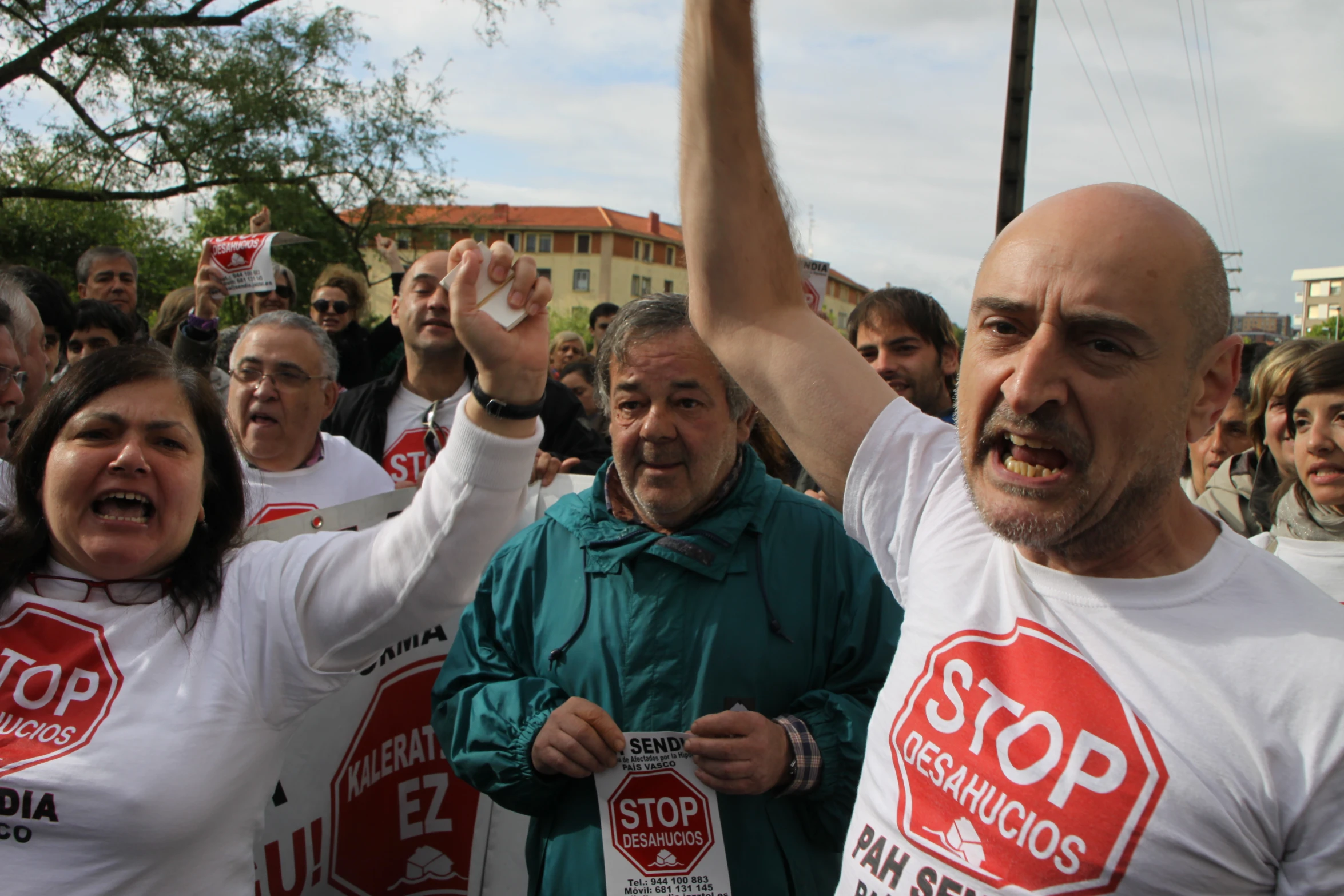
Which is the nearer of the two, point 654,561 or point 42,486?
point 42,486

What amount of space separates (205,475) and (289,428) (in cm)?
125

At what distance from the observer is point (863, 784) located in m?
1.62

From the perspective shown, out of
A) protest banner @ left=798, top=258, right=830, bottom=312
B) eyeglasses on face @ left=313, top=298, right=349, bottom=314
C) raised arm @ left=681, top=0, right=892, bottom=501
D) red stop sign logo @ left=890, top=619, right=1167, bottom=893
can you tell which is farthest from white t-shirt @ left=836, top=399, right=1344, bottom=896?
eyeglasses on face @ left=313, top=298, right=349, bottom=314

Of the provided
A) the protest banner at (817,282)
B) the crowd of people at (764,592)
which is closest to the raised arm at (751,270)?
the crowd of people at (764,592)

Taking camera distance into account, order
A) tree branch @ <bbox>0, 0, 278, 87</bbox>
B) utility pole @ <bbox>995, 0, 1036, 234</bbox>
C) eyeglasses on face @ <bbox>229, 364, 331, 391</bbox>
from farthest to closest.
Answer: tree branch @ <bbox>0, 0, 278, 87</bbox>, utility pole @ <bbox>995, 0, 1036, 234</bbox>, eyeglasses on face @ <bbox>229, 364, 331, 391</bbox>

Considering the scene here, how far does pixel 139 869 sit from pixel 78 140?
15.1 metres

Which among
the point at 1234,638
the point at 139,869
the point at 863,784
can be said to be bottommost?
the point at 139,869

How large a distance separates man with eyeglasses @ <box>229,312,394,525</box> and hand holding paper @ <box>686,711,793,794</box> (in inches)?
68.8

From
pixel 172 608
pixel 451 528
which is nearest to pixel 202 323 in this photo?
pixel 172 608

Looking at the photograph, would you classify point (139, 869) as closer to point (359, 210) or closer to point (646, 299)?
point (646, 299)

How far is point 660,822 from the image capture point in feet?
7.13

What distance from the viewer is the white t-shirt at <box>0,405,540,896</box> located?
1.83m

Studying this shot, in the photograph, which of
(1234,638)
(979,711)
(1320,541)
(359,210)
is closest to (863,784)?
(979,711)

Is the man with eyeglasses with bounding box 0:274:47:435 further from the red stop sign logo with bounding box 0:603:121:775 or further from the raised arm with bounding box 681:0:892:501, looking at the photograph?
the raised arm with bounding box 681:0:892:501
